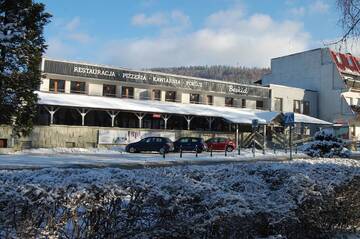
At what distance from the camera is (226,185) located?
20.2ft

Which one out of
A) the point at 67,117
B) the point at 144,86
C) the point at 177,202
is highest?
the point at 144,86

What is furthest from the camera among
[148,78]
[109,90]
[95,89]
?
[148,78]

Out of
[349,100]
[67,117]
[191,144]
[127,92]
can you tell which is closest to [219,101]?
[127,92]

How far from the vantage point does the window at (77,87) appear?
42.6 meters

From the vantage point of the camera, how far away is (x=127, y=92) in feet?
150

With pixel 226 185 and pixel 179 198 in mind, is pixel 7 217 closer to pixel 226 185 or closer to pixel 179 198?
pixel 179 198

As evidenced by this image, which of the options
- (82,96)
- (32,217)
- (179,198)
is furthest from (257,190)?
(82,96)

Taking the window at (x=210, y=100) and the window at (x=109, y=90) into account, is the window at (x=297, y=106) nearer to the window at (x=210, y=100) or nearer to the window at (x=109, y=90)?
the window at (x=210, y=100)

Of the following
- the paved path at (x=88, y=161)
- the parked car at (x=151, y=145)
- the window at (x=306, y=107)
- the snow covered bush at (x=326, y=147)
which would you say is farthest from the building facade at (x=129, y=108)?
the snow covered bush at (x=326, y=147)

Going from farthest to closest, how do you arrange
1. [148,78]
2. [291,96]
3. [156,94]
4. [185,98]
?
[291,96]
[185,98]
[156,94]
[148,78]

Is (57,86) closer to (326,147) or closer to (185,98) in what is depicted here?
(185,98)

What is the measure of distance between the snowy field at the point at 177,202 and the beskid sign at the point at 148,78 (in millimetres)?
36296

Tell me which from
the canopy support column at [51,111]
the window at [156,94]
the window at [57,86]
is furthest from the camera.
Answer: the window at [156,94]

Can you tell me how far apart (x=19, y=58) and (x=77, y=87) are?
43.9 feet
